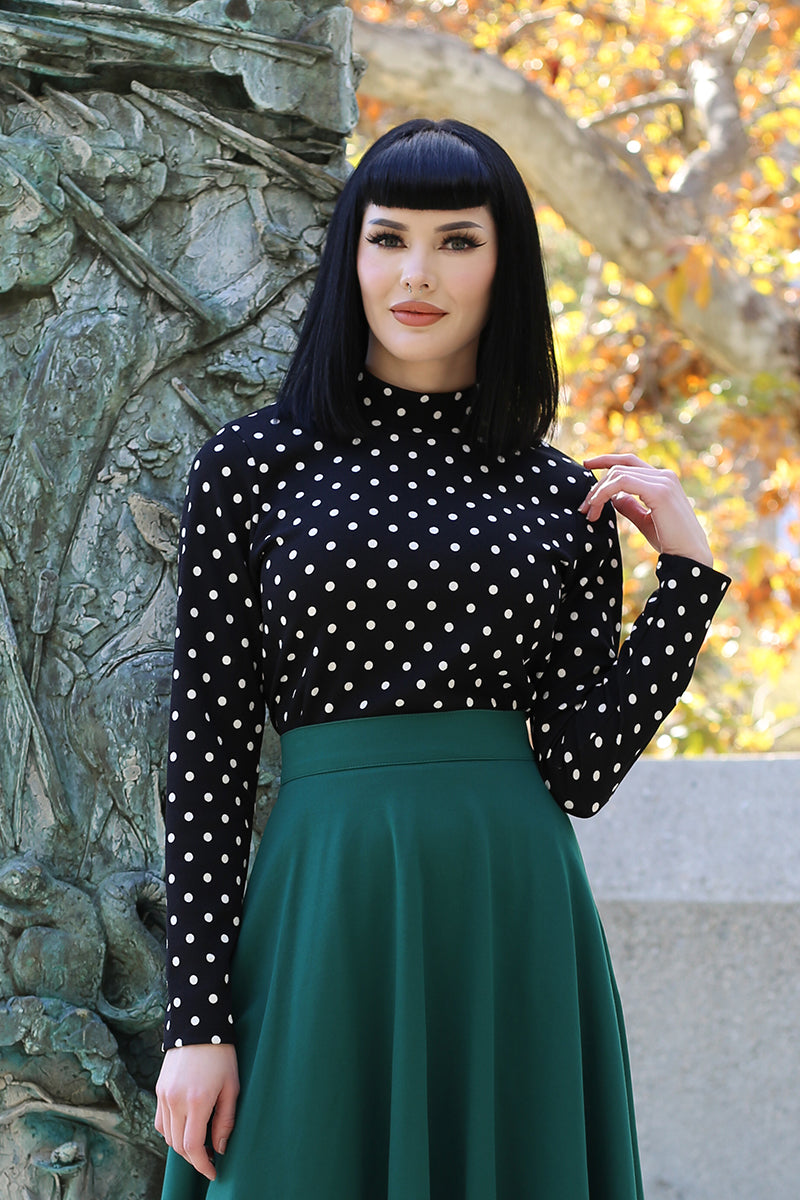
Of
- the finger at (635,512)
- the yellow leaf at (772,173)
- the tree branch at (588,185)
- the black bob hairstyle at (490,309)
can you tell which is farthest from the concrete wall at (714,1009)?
the yellow leaf at (772,173)

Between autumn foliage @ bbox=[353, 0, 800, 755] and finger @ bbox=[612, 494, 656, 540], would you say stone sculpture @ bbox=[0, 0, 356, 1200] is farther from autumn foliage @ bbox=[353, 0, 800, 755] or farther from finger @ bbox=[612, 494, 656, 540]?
autumn foliage @ bbox=[353, 0, 800, 755]

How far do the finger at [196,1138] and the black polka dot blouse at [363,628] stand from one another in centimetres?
7

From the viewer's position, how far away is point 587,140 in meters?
4.10

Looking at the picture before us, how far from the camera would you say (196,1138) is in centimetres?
132

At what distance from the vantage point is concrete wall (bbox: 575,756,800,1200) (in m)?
2.75

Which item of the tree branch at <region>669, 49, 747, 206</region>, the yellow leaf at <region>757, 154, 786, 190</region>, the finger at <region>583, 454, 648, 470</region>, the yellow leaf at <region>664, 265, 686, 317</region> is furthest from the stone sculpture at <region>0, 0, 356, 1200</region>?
the yellow leaf at <region>757, 154, 786, 190</region>

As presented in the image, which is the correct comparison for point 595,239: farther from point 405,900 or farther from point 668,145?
point 405,900

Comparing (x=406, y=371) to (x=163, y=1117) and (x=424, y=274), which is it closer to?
(x=424, y=274)

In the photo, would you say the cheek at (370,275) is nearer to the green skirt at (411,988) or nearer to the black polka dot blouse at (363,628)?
the black polka dot blouse at (363,628)

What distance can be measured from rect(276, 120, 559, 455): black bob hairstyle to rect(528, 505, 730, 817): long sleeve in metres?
0.27

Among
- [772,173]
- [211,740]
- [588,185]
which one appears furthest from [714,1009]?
[772,173]

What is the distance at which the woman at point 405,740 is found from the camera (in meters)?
1.35

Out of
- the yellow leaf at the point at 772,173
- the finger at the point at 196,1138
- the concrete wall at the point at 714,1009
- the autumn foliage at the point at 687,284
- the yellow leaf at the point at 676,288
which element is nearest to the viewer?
the finger at the point at 196,1138

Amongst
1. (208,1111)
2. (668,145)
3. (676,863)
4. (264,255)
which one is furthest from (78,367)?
(668,145)
